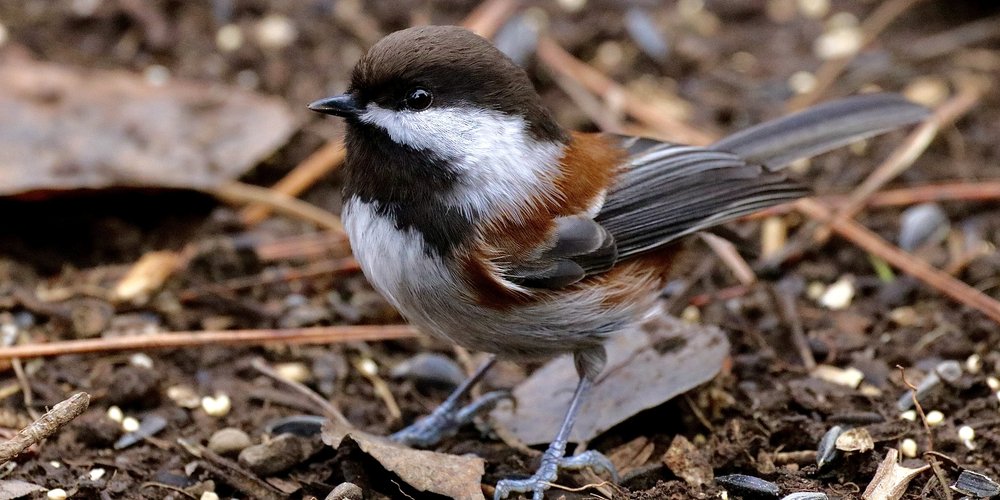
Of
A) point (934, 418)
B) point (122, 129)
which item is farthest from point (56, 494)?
point (934, 418)

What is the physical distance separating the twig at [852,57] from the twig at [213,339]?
230 cm

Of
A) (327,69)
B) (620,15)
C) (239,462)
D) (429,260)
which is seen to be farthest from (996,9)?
(239,462)

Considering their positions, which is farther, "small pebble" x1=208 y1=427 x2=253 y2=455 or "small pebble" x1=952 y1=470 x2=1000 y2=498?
"small pebble" x1=208 y1=427 x2=253 y2=455

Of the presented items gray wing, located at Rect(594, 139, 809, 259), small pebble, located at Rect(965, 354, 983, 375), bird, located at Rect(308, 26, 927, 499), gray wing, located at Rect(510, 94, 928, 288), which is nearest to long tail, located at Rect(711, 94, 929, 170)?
gray wing, located at Rect(510, 94, 928, 288)

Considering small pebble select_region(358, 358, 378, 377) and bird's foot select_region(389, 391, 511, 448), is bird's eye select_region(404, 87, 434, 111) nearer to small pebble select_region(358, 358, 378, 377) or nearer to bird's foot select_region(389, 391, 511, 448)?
bird's foot select_region(389, 391, 511, 448)

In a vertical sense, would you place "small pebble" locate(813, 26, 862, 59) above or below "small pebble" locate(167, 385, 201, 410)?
above

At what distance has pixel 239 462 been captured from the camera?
3160 mm

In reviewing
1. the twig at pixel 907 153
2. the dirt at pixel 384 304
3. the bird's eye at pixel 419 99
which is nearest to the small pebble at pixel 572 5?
the dirt at pixel 384 304

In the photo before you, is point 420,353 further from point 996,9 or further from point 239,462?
point 996,9

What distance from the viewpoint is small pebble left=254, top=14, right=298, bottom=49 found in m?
5.26

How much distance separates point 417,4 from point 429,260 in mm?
2814

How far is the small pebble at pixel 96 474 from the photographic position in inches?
118

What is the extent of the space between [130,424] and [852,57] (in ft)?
12.5

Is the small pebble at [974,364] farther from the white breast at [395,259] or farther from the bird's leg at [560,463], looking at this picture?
the white breast at [395,259]
